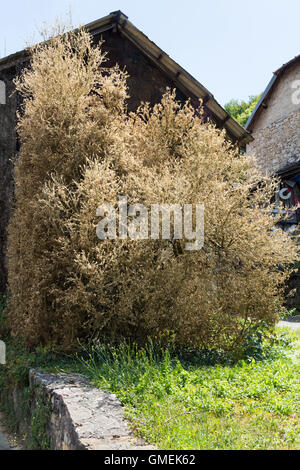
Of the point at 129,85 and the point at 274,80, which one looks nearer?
the point at 129,85

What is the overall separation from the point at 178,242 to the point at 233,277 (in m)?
0.99

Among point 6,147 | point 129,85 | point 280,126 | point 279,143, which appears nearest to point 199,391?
point 6,147

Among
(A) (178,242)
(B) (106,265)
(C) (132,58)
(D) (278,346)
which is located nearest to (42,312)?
(B) (106,265)

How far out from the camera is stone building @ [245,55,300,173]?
19.0 meters

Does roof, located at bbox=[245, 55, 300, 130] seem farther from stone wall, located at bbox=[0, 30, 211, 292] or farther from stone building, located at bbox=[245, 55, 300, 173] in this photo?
stone wall, located at bbox=[0, 30, 211, 292]

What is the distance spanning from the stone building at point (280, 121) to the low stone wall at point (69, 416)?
1508cm

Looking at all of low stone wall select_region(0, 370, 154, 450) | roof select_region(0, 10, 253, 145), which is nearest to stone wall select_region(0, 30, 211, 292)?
roof select_region(0, 10, 253, 145)

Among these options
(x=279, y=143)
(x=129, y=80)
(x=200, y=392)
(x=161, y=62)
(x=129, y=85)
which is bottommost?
(x=200, y=392)

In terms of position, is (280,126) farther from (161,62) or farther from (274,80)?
(161,62)

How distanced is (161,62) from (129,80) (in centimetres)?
99

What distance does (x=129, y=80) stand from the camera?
10.7 m

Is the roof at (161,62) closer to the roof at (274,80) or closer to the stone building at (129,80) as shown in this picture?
the stone building at (129,80)

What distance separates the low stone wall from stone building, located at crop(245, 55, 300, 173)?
1508 centimetres

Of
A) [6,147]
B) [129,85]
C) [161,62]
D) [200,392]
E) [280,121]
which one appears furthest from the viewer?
[280,121]
